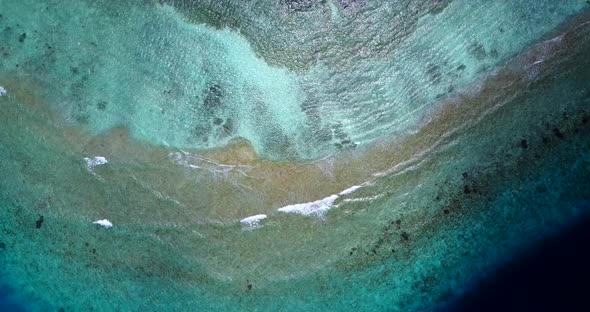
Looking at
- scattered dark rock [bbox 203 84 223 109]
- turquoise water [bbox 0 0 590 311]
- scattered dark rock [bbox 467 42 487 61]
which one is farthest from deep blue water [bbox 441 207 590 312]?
scattered dark rock [bbox 203 84 223 109]

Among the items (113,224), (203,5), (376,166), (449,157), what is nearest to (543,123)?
(449,157)

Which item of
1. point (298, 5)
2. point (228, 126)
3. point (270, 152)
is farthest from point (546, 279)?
point (298, 5)

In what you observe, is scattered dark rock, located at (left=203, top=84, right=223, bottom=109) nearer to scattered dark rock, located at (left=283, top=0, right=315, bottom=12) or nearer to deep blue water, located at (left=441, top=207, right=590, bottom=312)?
scattered dark rock, located at (left=283, top=0, right=315, bottom=12)

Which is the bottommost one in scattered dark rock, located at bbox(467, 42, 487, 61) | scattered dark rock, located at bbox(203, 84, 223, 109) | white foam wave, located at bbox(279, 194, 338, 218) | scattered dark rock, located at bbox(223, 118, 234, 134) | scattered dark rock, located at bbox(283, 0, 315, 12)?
white foam wave, located at bbox(279, 194, 338, 218)

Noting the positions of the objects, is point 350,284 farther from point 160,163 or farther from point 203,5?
point 203,5

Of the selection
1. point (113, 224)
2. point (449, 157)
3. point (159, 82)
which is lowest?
point (113, 224)

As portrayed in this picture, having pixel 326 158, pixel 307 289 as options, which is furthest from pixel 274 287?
pixel 326 158

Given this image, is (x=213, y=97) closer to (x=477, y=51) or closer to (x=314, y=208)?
(x=314, y=208)

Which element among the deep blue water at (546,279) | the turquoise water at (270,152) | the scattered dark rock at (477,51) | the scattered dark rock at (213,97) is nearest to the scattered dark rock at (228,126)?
the turquoise water at (270,152)

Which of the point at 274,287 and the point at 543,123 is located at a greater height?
the point at 543,123
